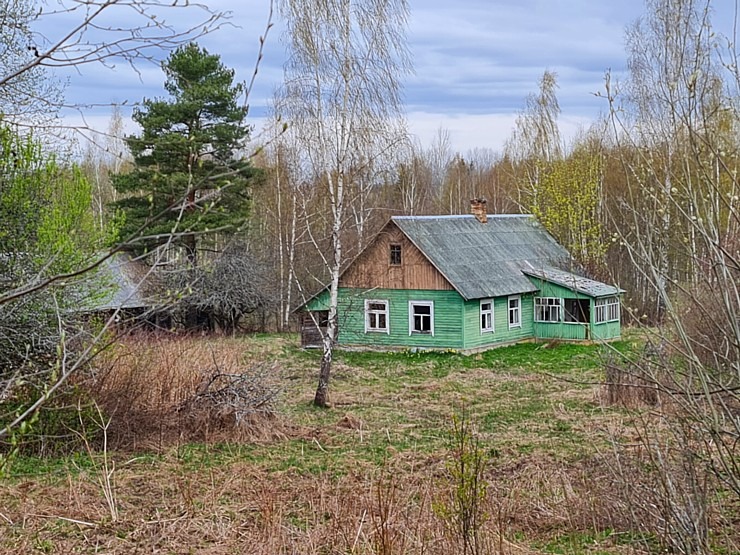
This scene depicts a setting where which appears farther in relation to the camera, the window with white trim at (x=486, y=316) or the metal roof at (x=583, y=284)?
the window with white trim at (x=486, y=316)

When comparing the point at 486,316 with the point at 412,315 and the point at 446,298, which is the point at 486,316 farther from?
the point at 412,315

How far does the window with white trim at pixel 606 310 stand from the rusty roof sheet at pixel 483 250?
2058mm

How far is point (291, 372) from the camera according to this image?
21062 millimetres

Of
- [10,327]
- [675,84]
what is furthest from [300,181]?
[675,84]

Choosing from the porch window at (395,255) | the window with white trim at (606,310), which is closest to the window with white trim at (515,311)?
the window with white trim at (606,310)

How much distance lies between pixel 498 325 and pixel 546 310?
229 cm

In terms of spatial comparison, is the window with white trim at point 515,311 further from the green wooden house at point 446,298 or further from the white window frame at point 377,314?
the white window frame at point 377,314

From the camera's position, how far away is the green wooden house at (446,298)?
25.0m

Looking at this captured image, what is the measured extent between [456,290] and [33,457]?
601 inches

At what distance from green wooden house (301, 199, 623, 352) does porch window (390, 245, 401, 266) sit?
0.10 feet

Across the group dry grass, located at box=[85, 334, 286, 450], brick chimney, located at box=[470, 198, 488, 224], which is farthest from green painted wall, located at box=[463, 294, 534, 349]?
dry grass, located at box=[85, 334, 286, 450]

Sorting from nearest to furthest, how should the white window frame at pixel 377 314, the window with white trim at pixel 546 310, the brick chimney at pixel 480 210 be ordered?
the white window frame at pixel 377 314, the window with white trim at pixel 546 310, the brick chimney at pixel 480 210

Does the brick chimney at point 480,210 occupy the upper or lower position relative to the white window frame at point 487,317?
upper

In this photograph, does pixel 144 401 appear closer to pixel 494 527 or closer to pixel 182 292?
pixel 494 527
